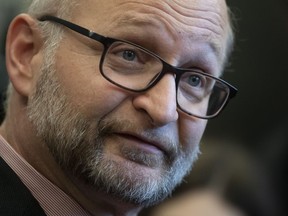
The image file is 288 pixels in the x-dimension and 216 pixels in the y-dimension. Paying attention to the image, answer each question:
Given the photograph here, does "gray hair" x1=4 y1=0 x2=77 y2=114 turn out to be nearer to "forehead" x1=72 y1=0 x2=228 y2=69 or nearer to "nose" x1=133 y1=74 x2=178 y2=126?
"forehead" x1=72 y1=0 x2=228 y2=69

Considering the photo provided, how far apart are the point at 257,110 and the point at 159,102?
5.26 ft

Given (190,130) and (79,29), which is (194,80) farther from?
(79,29)

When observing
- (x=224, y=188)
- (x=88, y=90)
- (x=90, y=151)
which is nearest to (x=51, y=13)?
(x=88, y=90)

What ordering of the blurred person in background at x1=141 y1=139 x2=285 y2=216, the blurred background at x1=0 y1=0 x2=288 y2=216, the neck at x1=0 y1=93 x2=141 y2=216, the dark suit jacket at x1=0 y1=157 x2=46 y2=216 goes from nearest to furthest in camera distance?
the dark suit jacket at x1=0 y1=157 x2=46 y2=216, the neck at x1=0 y1=93 x2=141 y2=216, the blurred person in background at x1=141 y1=139 x2=285 y2=216, the blurred background at x1=0 y1=0 x2=288 y2=216

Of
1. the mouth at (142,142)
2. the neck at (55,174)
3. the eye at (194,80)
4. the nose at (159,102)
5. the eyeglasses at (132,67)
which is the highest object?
the eyeglasses at (132,67)

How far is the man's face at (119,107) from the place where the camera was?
42.9 inches

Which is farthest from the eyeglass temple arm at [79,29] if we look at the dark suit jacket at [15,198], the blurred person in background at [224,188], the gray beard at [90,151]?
the blurred person in background at [224,188]

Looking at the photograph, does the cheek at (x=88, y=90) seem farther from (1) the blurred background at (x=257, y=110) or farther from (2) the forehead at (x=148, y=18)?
(1) the blurred background at (x=257, y=110)

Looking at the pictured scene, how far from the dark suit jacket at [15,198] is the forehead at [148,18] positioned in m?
0.40

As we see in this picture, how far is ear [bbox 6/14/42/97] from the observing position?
1229 millimetres

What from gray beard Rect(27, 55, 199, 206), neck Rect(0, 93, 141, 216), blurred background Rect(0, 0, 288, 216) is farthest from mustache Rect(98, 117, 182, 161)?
blurred background Rect(0, 0, 288, 216)

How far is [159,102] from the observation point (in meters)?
1.08

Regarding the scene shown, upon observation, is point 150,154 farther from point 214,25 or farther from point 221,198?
point 221,198

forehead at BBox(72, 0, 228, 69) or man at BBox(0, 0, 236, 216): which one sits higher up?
forehead at BBox(72, 0, 228, 69)
